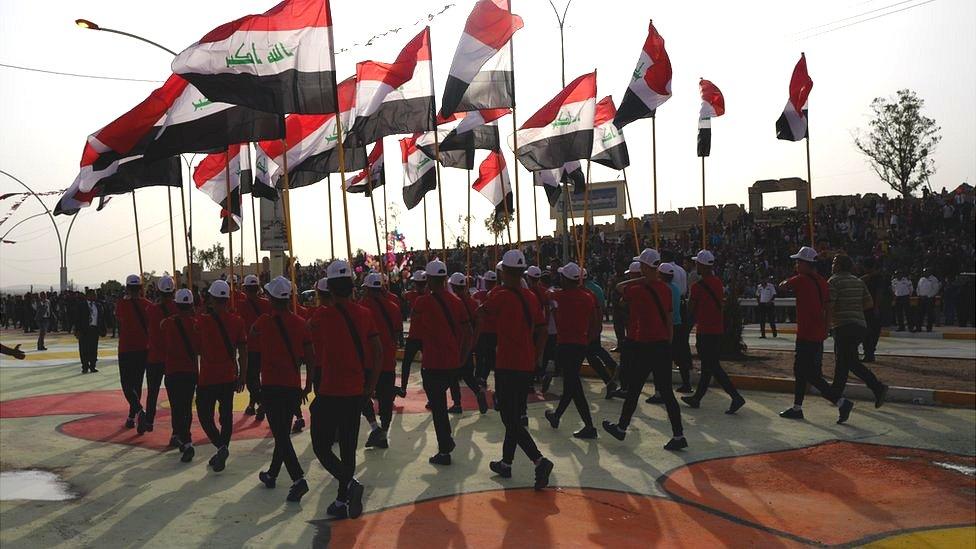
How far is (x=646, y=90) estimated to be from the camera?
44.5ft

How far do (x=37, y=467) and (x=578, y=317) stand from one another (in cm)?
567

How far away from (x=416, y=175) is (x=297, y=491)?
11600 mm

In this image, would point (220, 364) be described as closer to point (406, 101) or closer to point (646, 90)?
point (406, 101)

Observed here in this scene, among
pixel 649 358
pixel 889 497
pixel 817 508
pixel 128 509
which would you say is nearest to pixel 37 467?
pixel 128 509

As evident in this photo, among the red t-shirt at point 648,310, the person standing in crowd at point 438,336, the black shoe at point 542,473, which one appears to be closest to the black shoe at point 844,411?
the red t-shirt at point 648,310

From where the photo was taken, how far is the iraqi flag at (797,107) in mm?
14461

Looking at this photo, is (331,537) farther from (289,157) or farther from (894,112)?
(894,112)

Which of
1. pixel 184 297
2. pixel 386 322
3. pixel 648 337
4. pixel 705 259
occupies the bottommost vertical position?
pixel 648 337

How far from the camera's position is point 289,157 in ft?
46.9

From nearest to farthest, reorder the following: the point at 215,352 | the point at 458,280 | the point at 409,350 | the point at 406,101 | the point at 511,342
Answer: the point at 511,342, the point at 215,352, the point at 409,350, the point at 458,280, the point at 406,101

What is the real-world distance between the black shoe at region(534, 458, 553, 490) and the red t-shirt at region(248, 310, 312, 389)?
2.12 metres

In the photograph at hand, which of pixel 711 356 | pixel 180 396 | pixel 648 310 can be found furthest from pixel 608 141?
pixel 180 396

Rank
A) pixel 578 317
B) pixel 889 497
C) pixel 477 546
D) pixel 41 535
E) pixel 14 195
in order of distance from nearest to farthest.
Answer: pixel 477 546 → pixel 41 535 → pixel 889 497 → pixel 578 317 → pixel 14 195

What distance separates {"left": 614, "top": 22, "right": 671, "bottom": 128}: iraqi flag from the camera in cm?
1350
